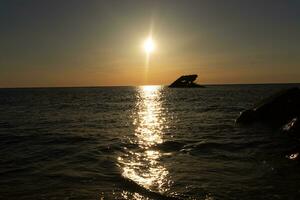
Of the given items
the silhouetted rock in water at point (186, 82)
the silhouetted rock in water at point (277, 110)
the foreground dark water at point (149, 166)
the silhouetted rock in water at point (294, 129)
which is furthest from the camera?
the silhouetted rock in water at point (186, 82)

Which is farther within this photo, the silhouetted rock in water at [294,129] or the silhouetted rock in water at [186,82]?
the silhouetted rock in water at [186,82]

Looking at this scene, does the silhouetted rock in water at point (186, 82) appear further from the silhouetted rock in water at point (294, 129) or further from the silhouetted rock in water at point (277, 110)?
the silhouetted rock in water at point (294, 129)

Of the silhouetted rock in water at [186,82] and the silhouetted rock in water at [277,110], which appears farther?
the silhouetted rock in water at [186,82]

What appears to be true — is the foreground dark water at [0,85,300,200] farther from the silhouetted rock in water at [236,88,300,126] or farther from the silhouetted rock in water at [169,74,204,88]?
the silhouetted rock in water at [169,74,204,88]

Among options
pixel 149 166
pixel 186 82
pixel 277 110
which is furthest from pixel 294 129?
pixel 186 82

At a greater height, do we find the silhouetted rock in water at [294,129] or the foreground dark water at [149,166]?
the silhouetted rock in water at [294,129]

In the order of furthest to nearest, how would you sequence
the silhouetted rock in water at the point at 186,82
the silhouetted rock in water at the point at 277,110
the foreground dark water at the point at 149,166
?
the silhouetted rock in water at the point at 186,82 < the silhouetted rock in water at the point at 277,110 < the foreground dark water at the point at 149,166

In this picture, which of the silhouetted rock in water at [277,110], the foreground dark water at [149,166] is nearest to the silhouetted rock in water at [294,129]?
the foreground dark water at [149,166]

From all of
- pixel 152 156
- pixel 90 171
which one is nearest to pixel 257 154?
pixel 152 156

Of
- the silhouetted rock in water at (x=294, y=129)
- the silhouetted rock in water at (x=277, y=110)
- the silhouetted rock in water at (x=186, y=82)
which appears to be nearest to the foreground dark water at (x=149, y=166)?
the silhouetted rock in water at (x=294, y=129)

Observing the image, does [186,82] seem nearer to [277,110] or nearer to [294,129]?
[277,110]

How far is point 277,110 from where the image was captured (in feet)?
82.2

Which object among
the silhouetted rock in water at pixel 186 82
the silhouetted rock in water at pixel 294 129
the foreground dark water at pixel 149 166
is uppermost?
the silhouetted rock in water at pixel 186 82

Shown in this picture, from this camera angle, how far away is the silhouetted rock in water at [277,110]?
24.1 meters
